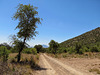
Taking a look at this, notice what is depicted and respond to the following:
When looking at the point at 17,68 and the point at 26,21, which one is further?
the point at 26,21

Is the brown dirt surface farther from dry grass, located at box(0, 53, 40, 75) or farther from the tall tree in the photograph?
the tall tree

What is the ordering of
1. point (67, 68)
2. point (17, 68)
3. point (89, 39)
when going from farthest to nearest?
point (89, 39)
point (67, 68)
point (17, 68)

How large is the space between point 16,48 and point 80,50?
2562 cm

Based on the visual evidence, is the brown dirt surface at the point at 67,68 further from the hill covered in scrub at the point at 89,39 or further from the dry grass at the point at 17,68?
the hill covered in scrub at the point at 89,39

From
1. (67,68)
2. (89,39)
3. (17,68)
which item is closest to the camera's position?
(17,68)

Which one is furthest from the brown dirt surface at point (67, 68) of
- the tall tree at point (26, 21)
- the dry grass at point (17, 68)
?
the tall tree at point (26, 21)

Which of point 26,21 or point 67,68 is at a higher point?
point 26,21

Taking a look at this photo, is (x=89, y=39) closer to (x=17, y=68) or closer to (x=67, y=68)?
(x=67, y=68)

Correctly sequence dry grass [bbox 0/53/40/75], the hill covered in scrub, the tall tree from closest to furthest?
dry grass [bbox 0/53/40/75], the tall tree, the hill covered in scrub

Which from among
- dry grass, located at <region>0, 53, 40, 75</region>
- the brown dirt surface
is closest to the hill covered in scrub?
the brown dirt surface

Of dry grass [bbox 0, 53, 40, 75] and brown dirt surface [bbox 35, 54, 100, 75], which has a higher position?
dry grass [bbox 0, 53, 40, 75]

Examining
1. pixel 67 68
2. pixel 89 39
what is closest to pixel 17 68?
pixel 67 68

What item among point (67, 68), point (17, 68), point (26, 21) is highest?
point (26, 21)

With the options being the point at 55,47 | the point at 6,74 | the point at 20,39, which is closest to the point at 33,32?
the point at 20,39
